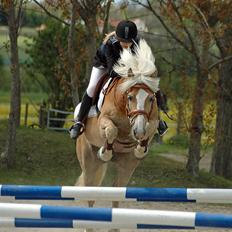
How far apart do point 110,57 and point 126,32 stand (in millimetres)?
341

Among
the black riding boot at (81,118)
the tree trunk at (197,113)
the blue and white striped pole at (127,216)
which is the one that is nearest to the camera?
the blue and white striped pole at (127,216)

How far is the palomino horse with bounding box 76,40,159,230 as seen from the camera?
625cm

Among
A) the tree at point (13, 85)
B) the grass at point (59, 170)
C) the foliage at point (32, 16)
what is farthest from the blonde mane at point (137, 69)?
the foliage at point (32, 16)

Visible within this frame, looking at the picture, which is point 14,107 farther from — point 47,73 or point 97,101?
point 47,73

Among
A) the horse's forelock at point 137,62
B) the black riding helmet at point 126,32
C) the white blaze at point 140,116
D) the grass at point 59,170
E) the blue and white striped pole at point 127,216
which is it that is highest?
the black riding helmet at point 126,32

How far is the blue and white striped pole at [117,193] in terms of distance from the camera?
580cm

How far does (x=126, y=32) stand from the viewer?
6.74 meters

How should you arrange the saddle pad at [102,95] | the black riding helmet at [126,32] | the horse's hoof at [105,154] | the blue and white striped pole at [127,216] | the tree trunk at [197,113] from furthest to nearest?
the tree trunk at [197,113], the saddle pad at [102,95], the black riding helmet at [126,32], the horse's hoof at [105,154], the blue and white striped pole at [127,216]

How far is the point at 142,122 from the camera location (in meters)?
6.12

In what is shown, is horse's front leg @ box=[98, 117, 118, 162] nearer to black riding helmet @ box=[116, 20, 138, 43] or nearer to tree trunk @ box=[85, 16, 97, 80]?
black riding helmet @ box=[116, 20, 138, 43]

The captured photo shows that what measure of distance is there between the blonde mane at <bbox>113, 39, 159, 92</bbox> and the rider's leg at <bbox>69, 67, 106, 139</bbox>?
2.28ft

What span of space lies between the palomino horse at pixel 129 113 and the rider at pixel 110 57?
16 cm

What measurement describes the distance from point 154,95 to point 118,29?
0.85m

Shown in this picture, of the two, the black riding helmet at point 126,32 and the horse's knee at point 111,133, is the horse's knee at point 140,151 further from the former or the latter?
the black riding helmet at point 126,32
